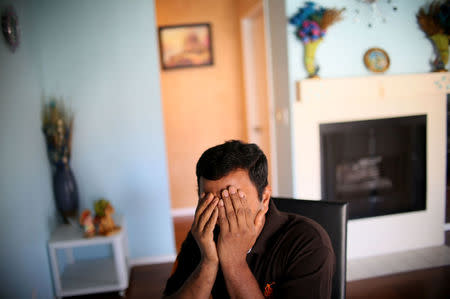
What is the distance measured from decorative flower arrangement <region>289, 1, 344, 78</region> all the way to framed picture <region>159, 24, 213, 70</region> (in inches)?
Answer: 63.8

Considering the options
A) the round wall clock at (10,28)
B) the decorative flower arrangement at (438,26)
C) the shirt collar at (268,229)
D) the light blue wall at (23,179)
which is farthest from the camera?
the decorative flower arrangement at (438,26)

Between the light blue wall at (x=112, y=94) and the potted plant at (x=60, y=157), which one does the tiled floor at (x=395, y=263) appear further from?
the potted plant at (x=60, y=157)

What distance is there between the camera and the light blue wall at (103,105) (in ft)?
7.38

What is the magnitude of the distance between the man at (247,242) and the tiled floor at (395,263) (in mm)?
1626

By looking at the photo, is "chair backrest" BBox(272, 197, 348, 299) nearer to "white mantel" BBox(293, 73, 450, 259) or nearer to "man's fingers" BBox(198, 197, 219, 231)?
"man's fingers" BBox(198, 197, 219, 231)

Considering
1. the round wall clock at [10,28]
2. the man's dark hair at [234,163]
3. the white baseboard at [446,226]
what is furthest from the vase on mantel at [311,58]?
Result: the round wall clock at [10,28]

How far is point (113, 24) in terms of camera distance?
2555 mm

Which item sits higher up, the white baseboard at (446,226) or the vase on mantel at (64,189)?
the vase on mantel at (64,189)

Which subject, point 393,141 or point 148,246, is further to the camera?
point 148,246

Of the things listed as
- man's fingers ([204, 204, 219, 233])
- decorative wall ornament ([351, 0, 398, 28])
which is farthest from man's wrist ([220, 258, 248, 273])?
decorative wall ornament ([351, 0, 398, 28])

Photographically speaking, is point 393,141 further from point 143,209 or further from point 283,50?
point 143,209

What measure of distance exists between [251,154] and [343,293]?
1.83 feet

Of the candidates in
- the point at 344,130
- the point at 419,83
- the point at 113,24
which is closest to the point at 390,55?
the point at 419,83

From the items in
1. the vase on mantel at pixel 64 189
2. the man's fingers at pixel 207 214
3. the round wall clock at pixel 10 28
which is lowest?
the vase on mantel at pixel 64 189
